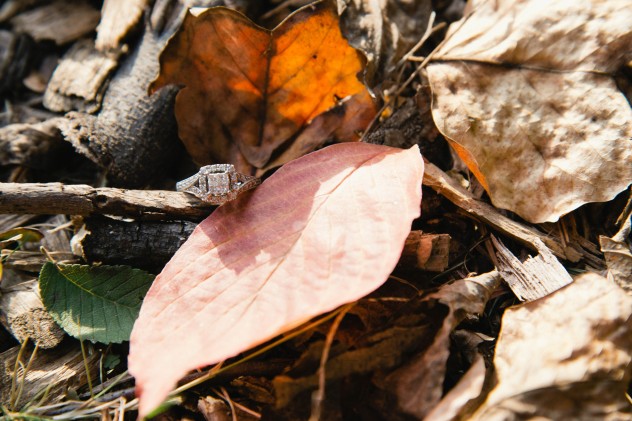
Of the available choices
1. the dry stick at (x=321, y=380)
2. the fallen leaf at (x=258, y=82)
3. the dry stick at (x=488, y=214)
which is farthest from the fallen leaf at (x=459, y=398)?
the fallen leaf at (x=258, y=82)

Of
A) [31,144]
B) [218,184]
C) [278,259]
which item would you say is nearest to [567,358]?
[278,259]

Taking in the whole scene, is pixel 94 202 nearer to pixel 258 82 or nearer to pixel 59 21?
pixel 258 82

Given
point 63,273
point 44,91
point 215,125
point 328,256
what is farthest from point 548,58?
point 44,91

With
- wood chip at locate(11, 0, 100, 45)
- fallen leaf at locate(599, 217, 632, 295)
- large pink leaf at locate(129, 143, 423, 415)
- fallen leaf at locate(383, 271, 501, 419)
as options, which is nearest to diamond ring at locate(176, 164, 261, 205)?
large pink leaf at locate(129, 143, 423, 415)

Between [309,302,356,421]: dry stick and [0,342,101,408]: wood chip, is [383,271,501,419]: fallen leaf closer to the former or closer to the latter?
[309,302,356,421]: dry stick

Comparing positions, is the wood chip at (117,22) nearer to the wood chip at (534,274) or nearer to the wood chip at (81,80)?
the wood chip at (81,80)
